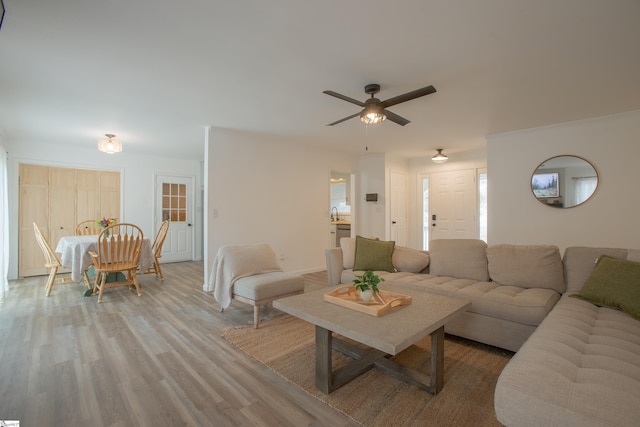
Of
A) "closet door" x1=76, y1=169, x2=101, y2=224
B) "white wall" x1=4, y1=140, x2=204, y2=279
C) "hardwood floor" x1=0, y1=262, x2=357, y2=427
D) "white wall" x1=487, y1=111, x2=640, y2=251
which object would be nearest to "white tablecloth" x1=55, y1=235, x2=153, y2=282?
"hardwood floor" x1=0, y1=262, x2=357, y2=427

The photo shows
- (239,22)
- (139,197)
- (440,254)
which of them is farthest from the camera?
(139,197)

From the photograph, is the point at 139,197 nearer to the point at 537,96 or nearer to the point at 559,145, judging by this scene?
the point at 537,96

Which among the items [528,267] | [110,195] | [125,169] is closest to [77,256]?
[110,195]

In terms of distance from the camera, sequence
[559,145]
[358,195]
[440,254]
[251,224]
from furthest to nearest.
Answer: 1. [358,195]
2. [251,224]
3. [559,145]
4. [440,254]

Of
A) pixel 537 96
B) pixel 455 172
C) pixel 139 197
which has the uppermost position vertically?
pixel 537 96

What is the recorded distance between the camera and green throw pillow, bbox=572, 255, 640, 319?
6.54ft

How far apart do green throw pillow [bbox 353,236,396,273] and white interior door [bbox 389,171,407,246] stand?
3.06 meters

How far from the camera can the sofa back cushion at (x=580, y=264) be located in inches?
99.5

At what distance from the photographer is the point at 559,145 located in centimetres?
428

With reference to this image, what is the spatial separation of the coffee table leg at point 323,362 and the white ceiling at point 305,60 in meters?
2.07

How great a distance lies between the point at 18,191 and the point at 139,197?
5.89ft

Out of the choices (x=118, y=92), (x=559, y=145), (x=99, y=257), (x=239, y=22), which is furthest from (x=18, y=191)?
(x=559, y=145)

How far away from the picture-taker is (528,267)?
2727 mm

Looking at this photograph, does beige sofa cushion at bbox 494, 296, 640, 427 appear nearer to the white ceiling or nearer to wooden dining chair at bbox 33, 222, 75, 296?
the white ceiling
